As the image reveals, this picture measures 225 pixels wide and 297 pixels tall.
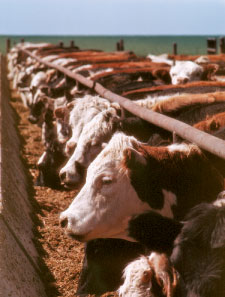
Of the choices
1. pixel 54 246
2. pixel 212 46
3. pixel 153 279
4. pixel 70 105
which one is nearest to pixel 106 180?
pixel 153 279

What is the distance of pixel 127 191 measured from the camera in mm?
2596

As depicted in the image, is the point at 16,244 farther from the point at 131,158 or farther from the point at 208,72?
the point at 208,72

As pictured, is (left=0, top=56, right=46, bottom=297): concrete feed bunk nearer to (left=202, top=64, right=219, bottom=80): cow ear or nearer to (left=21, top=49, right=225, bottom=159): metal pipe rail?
(left=21, top=49, right=225, bottom=159): metal pipe rail

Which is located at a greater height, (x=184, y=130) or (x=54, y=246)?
(x=184, y=130)

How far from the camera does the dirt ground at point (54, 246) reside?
3.74 m

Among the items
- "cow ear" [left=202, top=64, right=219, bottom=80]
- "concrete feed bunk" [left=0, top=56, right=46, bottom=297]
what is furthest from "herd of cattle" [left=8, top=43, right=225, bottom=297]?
"cow ear" [left=202, top=64, right=219, bottom=80]

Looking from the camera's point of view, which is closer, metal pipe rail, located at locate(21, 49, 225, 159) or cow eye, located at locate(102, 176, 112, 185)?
metal pipe rail, located at locate(21, 49, 225, 159)

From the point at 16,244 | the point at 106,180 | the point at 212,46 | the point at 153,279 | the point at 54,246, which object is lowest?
the point at 54,246

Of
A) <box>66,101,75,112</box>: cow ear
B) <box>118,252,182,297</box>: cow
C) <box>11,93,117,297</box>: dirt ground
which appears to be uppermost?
<box>66,101,75,112</box>: cow ear

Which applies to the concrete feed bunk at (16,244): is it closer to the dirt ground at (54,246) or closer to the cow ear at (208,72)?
the dirt ground at (54,246)

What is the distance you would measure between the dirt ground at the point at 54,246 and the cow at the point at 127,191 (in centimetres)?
94

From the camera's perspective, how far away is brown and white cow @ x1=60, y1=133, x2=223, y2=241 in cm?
257

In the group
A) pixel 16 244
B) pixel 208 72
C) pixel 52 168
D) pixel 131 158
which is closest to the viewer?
pixel 131 158

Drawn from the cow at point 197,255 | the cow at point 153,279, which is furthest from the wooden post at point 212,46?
the cow at point 197,255
